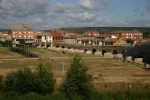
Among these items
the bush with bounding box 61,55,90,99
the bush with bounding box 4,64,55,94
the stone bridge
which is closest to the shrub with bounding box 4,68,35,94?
the bush with bounding box 4,64,55,94

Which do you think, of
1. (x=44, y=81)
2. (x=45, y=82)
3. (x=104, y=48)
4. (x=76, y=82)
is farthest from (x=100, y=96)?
(x=104, y=48)

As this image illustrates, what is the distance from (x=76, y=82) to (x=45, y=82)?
10.7ft

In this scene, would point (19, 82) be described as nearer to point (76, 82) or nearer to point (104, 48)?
point (76, 82)

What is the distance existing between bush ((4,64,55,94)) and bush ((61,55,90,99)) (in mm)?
1744

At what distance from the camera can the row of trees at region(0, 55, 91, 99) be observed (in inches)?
1261

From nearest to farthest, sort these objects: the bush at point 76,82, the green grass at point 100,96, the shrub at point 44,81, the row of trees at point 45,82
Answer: the green grass at point 100,96
the bush at point 76,82
the row of trees at point 45,82
the shrub at point 44,81

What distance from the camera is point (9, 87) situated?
32.5m

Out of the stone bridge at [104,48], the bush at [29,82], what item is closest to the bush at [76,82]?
the bush at [29,82]

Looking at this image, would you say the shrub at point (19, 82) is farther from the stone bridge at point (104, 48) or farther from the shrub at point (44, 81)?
the stone bridge at point (104, 48)

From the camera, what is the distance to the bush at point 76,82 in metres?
31.8

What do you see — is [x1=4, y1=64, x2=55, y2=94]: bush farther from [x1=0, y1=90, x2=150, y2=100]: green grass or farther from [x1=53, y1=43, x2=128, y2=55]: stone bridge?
[x1=53, y1=43, x2=128, y2=55]: stone bridge

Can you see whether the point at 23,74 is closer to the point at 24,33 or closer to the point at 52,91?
the point at 52,91

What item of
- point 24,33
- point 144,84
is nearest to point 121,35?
point 24,33

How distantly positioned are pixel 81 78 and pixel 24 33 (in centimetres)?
12807
